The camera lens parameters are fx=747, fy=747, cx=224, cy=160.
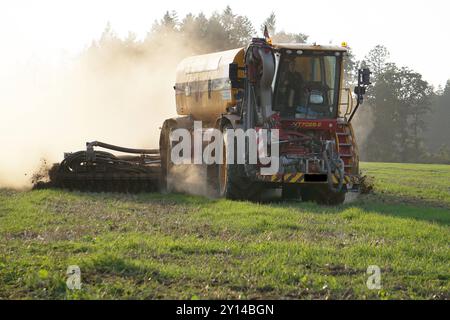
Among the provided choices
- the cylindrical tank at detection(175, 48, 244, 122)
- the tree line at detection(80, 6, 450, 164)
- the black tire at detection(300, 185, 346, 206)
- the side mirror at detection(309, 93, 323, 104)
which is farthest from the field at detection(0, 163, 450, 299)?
the tree line at detection(80, 6, 450, 164)

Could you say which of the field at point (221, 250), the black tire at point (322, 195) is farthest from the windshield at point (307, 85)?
the field at point (221, 250)

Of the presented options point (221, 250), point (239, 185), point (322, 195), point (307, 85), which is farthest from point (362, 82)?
point (221, 250)

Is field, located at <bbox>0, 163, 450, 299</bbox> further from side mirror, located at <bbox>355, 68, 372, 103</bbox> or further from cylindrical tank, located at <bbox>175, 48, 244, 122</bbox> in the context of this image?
cylindrical tank, located at <bbox>175, 48, 244, 122</bbox>

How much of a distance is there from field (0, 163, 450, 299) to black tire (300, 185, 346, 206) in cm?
133

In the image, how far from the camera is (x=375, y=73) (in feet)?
330

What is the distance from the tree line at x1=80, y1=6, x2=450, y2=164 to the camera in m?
33.1

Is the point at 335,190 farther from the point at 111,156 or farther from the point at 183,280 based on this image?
the point at 183,280

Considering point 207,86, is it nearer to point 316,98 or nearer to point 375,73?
point 316,98

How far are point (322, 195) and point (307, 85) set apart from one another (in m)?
2.48

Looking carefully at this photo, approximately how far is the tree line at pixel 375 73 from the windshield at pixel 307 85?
49.1 feet

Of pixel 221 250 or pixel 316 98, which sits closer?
pixel 221 250

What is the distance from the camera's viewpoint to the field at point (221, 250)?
750 cm

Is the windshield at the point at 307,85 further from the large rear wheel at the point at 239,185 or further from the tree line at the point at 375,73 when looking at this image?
the tree line at the point at 375,73
